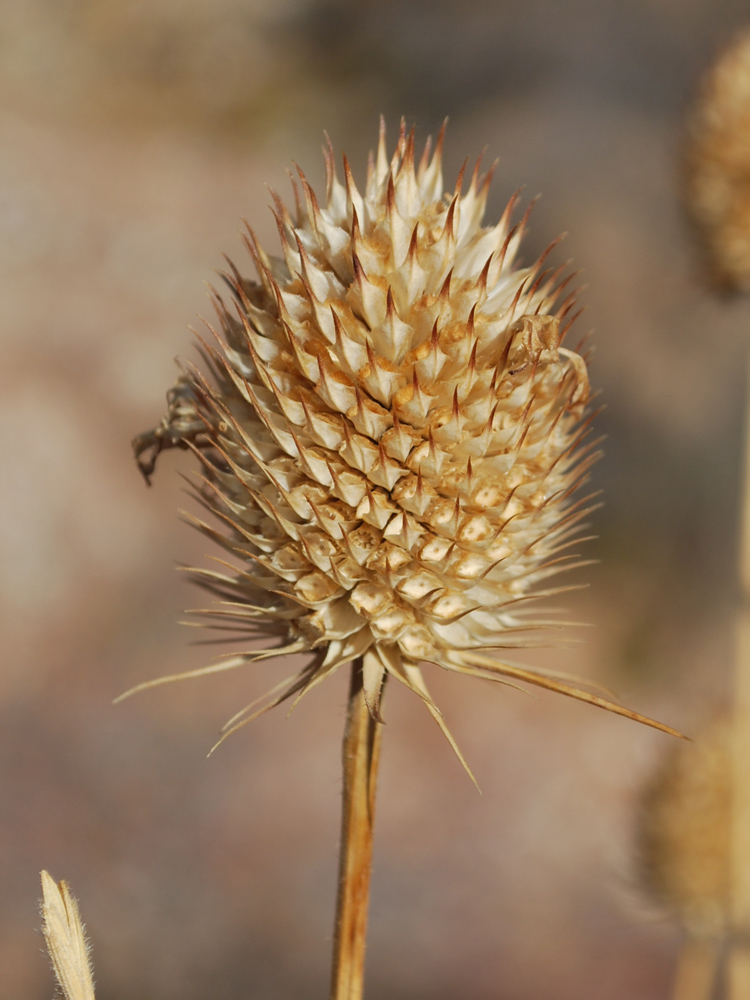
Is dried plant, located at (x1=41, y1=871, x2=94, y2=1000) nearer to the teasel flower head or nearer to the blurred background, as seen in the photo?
the teasel flower head

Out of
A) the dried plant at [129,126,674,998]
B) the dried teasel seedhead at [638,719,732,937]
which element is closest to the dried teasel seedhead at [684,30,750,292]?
the dried teasel seedhead at [638,719,732,937]

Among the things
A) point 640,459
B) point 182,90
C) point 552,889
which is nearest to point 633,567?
point 640,459

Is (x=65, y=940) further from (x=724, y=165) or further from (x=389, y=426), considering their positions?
(x=724, y=165)

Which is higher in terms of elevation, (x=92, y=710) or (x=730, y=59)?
(x=730, y=59)

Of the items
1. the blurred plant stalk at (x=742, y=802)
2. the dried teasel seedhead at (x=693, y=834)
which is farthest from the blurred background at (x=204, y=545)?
the blurred plant stalk at (x=742, y=802)

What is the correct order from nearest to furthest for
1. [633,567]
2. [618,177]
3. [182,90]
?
[633,567], [618,177], [182,90]

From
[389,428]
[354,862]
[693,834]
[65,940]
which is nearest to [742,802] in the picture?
[693,834]

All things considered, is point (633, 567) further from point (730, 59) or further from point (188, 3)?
point (188, 3)
